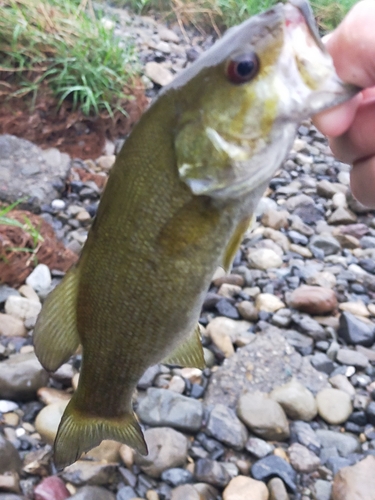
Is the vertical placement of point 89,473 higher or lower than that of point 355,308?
higher

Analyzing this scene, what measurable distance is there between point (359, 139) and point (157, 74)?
482 cm

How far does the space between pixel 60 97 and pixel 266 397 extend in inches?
128

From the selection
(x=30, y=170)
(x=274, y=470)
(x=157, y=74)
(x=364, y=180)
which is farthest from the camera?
(x=157, y=74)

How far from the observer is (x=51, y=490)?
227 cm

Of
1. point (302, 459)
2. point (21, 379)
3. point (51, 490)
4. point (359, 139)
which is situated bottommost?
point (302, 459)

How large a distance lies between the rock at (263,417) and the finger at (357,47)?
73.0 inches

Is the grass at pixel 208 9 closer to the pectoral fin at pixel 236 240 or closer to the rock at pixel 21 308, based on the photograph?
the rock at pixel 21 308

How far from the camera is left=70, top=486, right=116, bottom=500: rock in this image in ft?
7.28

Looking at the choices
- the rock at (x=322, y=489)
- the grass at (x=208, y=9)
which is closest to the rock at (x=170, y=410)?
the rock at (x=322, y=489)

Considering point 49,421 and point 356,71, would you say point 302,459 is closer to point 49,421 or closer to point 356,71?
point 49,421

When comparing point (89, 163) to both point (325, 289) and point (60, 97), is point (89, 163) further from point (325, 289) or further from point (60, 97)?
point (325, 289)

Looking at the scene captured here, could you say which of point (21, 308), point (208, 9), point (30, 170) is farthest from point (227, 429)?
point (208, 9)

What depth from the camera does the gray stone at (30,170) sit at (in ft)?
13.4

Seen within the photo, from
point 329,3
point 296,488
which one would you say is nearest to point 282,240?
point 296,488
